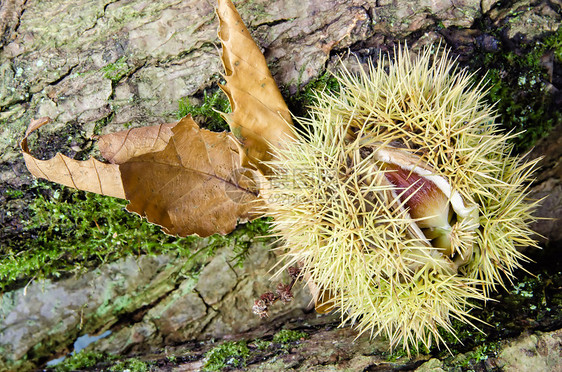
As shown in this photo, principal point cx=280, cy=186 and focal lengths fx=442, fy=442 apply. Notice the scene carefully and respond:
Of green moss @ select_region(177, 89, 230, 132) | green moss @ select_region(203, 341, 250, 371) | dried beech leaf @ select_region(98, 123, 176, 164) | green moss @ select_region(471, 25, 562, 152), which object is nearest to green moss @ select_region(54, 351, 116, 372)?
green moss @ select_region(203, 341, 250, 371)

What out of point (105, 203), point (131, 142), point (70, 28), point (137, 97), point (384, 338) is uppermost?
point (70, 28)

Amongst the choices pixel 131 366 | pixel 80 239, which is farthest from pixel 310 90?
pixel 131 366

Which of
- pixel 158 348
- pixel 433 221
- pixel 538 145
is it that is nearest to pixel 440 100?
pixel 433 221

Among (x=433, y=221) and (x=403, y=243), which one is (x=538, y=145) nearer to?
(x=433, y=221)

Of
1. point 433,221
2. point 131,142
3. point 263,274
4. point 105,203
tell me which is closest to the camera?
point 433,221

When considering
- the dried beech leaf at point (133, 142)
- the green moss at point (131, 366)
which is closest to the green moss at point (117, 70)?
the dried beech leaf at point (133, 142)

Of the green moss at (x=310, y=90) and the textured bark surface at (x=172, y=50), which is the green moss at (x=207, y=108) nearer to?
the textured bark surface at (x=172, y=50)

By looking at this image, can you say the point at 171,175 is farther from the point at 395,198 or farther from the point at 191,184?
the point at 395,198
